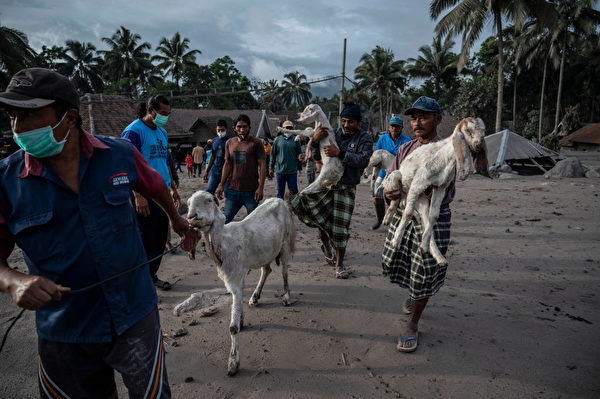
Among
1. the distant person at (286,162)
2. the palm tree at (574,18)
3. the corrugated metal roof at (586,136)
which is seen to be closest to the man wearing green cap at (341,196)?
the distant person at (286,162)

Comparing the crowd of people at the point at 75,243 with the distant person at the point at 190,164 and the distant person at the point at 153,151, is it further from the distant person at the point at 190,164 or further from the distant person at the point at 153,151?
the distant person at the point at 190,164

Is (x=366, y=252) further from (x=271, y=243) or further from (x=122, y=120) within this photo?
(x=122, y=120)

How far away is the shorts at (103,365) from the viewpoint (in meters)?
1.53

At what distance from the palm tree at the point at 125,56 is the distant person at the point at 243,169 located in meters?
40.9

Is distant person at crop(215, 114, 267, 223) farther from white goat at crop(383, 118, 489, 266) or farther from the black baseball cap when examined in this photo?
the black baseball cap

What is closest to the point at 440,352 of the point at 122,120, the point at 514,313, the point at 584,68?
the point at 514,313

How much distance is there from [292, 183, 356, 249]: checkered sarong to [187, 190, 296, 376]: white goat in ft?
1.54

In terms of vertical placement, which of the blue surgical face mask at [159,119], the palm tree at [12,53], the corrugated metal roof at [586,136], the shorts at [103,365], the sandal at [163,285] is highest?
the palm tree at [12,53]

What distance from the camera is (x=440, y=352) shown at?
305 centimetres

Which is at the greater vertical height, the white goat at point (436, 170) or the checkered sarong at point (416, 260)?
A: the white goat at point (436, 170)

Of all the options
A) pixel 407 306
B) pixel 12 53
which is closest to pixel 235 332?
pixel 407 306

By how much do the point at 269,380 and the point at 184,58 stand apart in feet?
136

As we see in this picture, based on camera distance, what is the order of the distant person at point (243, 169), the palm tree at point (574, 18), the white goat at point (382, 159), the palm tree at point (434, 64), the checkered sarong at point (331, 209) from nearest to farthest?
1. the white goat at point (382, 159)
2. the checkered sarong at point (331, 209)
3. the distant person at point (243, 169)
4. the palm tree at point (574, 18)
5. the palm tree at point (434, 64)

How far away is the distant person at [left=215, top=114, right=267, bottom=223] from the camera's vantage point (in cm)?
505
